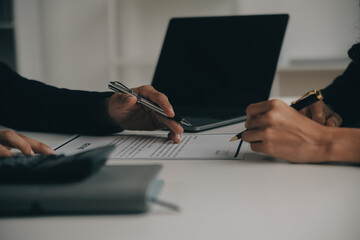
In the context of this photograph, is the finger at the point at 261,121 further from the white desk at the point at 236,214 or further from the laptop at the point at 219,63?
the laptop at the point at 219,63

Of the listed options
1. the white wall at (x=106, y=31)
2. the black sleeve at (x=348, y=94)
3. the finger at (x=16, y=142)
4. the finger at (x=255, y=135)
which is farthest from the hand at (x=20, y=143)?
the white wall at (x=106, y=31)

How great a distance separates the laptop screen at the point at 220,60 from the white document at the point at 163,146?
1.26ft

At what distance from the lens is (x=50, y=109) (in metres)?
1.14

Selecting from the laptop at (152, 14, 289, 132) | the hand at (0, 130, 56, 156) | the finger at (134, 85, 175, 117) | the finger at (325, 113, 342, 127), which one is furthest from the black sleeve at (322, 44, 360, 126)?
the hand at (0, 130, 56, 156)

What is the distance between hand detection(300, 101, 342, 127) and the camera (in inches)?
42.1

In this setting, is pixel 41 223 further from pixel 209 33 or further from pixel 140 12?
pixel 140 12

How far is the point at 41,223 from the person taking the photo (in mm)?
512

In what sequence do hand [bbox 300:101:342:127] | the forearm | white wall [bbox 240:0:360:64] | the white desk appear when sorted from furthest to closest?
white wall [bbox 240:0:360:64], hand [bbox 300:101:342:127], the forearm, the white desk

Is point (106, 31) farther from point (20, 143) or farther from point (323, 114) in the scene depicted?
point (20, 143)

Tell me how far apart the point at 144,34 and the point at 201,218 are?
3.13 m

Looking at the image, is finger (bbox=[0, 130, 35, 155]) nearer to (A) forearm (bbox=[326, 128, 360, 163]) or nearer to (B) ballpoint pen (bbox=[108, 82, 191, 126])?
(B) ballpoint pen (bbox=[108, 82, 191, 126])

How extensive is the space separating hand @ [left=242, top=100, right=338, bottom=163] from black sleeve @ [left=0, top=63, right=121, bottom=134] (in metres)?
0.42

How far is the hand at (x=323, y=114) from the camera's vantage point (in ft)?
3.51

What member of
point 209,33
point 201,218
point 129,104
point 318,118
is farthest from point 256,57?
point 201,218
